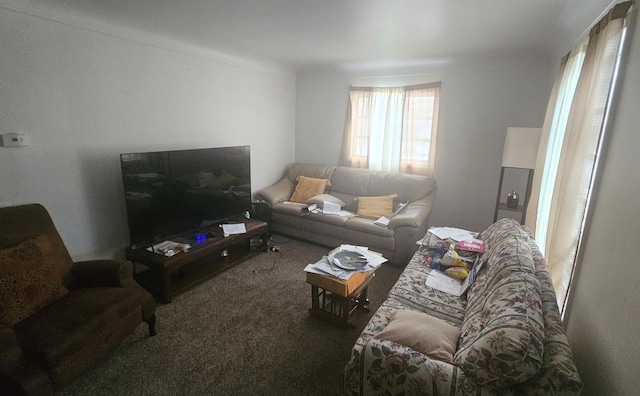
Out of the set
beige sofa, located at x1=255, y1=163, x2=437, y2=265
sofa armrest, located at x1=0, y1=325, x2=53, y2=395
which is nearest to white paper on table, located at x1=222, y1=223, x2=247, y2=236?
beige sofa, located at x1=255, y1=163, x2=437, y2=265

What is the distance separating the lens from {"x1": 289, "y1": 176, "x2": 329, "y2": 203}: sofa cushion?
4.15 m

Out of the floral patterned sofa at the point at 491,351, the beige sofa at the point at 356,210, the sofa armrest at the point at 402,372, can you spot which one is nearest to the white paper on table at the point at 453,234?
the beige sofa at the point at 356,210

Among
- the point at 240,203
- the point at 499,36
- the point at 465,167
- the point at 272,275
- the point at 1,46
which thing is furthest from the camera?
the point at 465,167

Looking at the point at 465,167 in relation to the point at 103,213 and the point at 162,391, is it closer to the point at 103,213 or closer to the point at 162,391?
the point at 162,391

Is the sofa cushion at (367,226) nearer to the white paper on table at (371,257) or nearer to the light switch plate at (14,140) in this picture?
the white paper on table at (371,257)

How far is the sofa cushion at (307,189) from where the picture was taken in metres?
4.15

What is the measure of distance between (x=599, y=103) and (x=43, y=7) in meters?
3.56

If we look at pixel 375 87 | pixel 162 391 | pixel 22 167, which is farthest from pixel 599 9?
pixel 22 167

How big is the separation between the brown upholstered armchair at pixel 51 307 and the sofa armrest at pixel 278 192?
217 centimetres

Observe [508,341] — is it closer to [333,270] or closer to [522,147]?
[333,270]

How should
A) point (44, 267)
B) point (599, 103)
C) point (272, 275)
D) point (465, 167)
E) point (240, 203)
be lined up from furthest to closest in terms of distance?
point (465, 167) → point (240, 203) → point (272, 275) → point (44, 267) → point (599, 103)

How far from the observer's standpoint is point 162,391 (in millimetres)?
1657

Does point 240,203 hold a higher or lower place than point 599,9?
lower

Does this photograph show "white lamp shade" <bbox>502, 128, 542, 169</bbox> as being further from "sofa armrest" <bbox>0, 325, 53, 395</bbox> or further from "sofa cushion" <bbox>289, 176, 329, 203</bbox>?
"sofa armrest" <bbox>0, 325, 53, 395</bbox>
